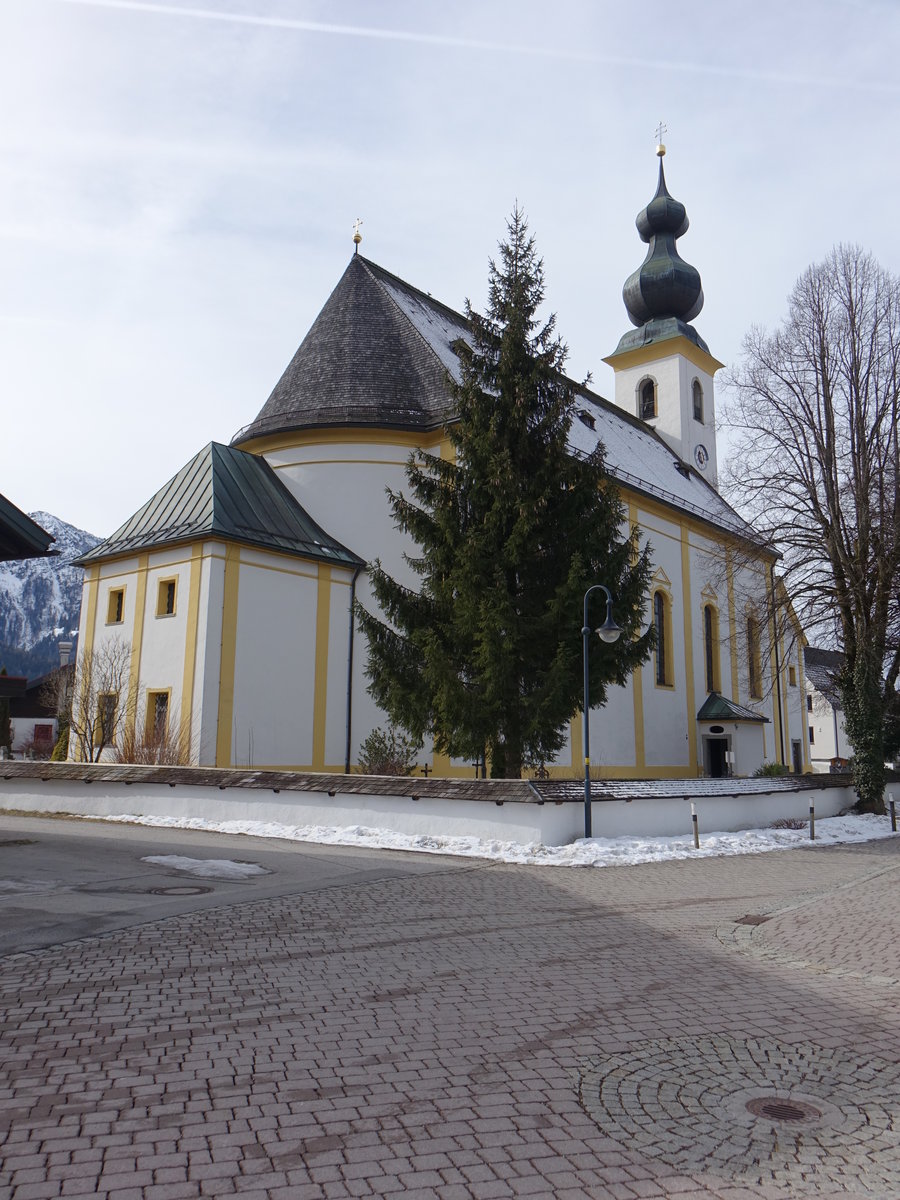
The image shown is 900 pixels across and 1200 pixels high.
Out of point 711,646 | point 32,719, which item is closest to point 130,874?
point 711,646

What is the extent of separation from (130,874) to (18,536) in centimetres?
430

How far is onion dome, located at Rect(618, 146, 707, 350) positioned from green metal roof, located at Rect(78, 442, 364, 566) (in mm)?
23827

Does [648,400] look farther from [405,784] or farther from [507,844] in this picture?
[507,844]

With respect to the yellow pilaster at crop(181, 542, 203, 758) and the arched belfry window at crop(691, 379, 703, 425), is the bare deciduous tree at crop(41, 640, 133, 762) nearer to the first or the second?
the yellow pilaster at crop(181, 542, 203, 758)

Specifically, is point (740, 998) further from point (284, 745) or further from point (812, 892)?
point (284, 745)

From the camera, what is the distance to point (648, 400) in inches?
1783

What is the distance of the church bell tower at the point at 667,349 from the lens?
43750 mm

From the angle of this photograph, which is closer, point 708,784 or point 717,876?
point 717,876

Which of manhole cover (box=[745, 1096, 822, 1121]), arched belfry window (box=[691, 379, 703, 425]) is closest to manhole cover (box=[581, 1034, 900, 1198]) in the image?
manhole cover (box=[745, 1096, 822, 1121])

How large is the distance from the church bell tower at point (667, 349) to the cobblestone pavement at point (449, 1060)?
37.7 meters

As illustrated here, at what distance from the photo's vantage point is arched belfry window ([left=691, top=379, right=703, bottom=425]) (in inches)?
1776

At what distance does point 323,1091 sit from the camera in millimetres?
4336

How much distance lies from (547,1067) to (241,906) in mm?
5076

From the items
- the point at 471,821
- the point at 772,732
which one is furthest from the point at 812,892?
the point at 772,732
